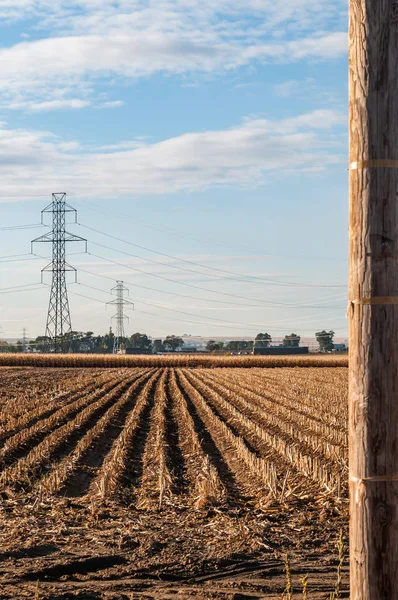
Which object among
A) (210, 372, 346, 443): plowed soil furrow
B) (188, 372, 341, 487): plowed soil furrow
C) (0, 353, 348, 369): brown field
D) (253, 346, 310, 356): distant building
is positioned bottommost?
(188, 372, 341, 487): plowed soil furrow

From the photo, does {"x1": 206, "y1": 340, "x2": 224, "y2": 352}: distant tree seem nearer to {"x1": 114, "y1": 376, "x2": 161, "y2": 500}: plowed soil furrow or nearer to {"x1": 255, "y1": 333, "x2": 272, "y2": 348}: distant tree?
{"x1": 255, "y1": 333, "x2": 272, "y2": 348}: distant tree

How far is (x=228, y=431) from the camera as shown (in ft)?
58.8

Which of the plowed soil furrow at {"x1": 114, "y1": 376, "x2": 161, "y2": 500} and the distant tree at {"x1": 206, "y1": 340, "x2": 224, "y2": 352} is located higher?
the distant tree at {"x1": 206, "y1": 340, "x2": 224, "y2": 352}

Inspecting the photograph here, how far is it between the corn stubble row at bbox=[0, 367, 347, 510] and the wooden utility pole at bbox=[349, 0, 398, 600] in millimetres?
6057

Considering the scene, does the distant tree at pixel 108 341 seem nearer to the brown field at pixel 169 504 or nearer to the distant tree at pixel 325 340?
the distant tree at pixel 325 340

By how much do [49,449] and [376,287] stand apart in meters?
12.0

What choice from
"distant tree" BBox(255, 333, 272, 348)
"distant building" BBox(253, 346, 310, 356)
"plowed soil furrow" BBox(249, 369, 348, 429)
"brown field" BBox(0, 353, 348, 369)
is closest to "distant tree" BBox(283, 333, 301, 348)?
"distant tree" BBox(255, 333, 272, 348)

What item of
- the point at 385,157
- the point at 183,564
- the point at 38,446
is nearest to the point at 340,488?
the point at 183,564

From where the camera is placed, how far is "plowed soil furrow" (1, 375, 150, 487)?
41.0 ft

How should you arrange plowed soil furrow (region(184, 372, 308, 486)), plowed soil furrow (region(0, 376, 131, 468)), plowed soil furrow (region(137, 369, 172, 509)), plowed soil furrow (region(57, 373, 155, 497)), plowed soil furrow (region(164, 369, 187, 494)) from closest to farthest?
plowed soil furrow (region(137, 369, 172, 509)) < plowed soil furrow (region(164, 369, 187, 494)) < plowed soil furrow (region(57, 373, 155, 497)) < plowed soil furrow (region(184, 372, 308, 486)) < plowed soil furrow (region(0, 376, 131, 468))

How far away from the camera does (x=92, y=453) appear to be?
1553cm

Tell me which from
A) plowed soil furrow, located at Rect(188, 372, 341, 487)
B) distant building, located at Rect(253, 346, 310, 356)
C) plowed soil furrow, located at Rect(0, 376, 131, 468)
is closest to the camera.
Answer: plowed soil furrow, located at Rect(188, 372, 341, 487)

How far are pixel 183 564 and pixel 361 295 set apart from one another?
416 cm

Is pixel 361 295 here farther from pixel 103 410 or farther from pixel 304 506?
pixel 103 410
